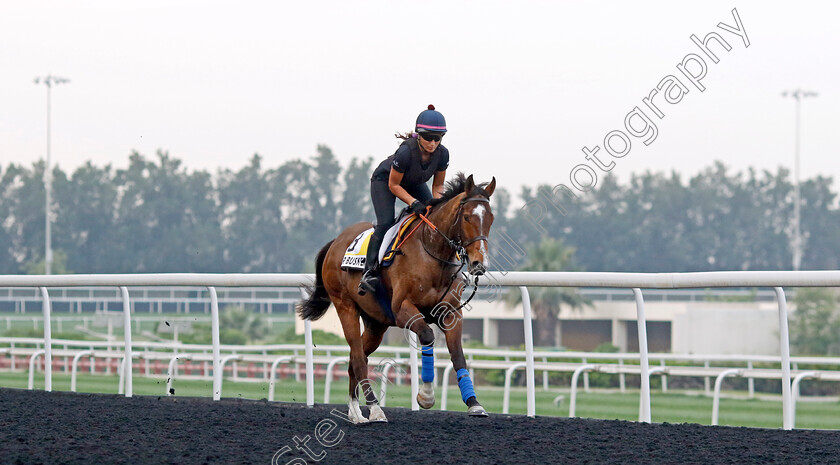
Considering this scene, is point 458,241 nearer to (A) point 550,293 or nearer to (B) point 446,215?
(B) point 446,215

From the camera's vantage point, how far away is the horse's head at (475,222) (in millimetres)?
5602

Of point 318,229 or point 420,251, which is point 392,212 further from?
point 318,229

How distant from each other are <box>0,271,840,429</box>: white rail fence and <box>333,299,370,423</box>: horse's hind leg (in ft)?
1.97

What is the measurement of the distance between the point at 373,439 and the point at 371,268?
117 centimetres

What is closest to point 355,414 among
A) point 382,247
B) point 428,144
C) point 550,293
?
point 382,247

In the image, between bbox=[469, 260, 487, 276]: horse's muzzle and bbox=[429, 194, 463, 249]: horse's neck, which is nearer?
bbox=[469, 260, 487, 276]: horse's muzzle

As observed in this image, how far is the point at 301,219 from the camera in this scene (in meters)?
90.9

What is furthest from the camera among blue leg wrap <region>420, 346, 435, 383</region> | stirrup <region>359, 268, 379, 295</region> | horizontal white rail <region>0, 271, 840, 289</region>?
stirrup <region>359, 268, 379, 295</region>

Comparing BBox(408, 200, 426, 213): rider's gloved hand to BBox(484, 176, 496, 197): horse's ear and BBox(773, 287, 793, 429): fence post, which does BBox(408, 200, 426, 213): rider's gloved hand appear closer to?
BBox(484, 176, 496, 197): horse's ear

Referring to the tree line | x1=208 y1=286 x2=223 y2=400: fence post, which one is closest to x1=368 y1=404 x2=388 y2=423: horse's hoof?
x1=208 y1=286 x2=223 y2=400: fence post

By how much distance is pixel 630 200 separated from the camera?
332 feet

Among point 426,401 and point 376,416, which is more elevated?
point 426,401

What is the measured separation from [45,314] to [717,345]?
150 feet

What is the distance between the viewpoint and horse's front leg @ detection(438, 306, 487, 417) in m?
5.93
